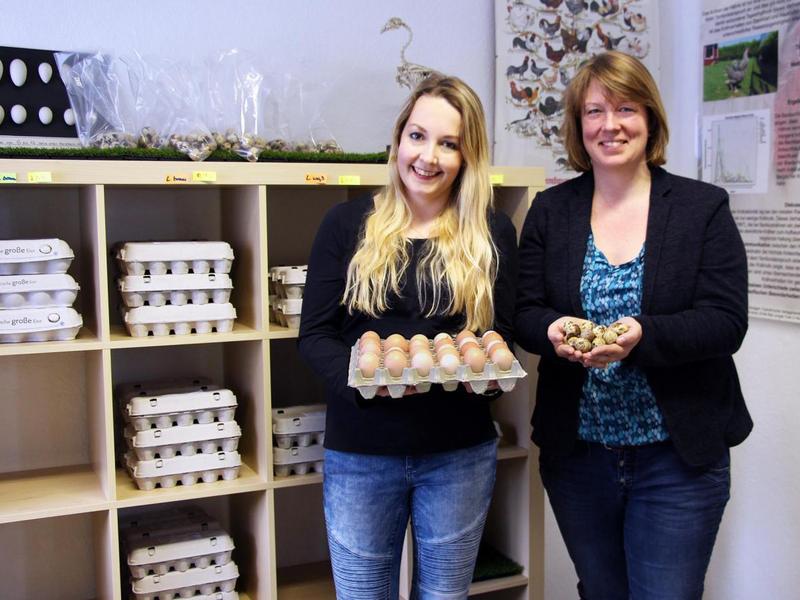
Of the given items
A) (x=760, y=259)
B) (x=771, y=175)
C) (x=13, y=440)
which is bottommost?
(x=13, y=440)

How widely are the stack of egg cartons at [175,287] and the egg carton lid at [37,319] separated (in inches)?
5.0

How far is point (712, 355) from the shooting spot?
5.34 ft

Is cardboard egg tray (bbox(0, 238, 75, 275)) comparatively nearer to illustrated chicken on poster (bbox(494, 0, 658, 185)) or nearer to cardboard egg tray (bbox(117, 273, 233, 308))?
cardboard egg tray (bbox(117, 273, 233, 308))

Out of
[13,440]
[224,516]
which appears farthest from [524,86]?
[13,440]

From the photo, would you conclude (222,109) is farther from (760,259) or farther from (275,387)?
(760,259)

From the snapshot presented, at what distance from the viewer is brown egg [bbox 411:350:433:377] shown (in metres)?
1.53

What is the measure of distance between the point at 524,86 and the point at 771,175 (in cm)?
75

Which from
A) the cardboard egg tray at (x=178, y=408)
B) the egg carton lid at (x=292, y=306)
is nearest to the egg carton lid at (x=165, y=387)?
the cardboard egg tray at (x=178, y=408)

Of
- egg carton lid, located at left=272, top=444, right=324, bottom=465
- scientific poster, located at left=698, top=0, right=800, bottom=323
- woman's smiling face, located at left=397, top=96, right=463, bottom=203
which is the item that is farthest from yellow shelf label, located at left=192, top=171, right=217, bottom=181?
scientific poster, located at left=698, top=0, right=800, bottom=323

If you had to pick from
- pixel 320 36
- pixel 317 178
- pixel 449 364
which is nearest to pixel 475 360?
pixel 449 364

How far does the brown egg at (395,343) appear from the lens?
5.24 feet

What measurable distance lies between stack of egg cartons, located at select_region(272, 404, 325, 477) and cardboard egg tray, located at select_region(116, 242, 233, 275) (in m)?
0.38

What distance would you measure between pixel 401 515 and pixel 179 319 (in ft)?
2.17

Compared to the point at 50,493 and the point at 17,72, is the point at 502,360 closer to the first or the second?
the point at 50,493
